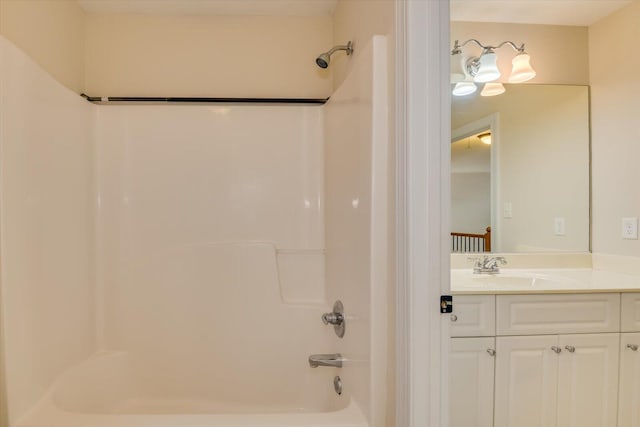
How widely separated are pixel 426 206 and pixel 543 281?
1395 mm

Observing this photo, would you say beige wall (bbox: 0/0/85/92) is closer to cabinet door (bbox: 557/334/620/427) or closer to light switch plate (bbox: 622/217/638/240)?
cabinet door (bbox: 557/334/620/427)

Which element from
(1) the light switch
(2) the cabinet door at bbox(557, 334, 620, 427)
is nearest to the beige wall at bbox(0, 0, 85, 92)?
(1) the light switch

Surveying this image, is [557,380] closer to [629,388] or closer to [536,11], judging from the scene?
[629,388]

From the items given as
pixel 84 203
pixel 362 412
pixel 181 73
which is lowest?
pixel 362 412

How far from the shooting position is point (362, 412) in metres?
1.23

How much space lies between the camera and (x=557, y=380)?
1.82 m

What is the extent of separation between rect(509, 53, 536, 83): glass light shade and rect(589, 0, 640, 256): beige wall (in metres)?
0.38

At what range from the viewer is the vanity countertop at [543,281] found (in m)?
1.74

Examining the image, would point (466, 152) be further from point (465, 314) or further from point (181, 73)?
point (181, 73)

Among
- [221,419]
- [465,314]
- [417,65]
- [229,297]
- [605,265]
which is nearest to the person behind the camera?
[417,65]

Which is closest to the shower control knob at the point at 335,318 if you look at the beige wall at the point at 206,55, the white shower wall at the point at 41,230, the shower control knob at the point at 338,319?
the shower control knob at the point at 338,319

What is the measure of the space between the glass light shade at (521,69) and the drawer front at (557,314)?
1251mm

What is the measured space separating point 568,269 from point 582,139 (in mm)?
771

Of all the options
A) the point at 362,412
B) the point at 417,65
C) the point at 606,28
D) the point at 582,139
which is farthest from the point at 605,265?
the point at 417,65
